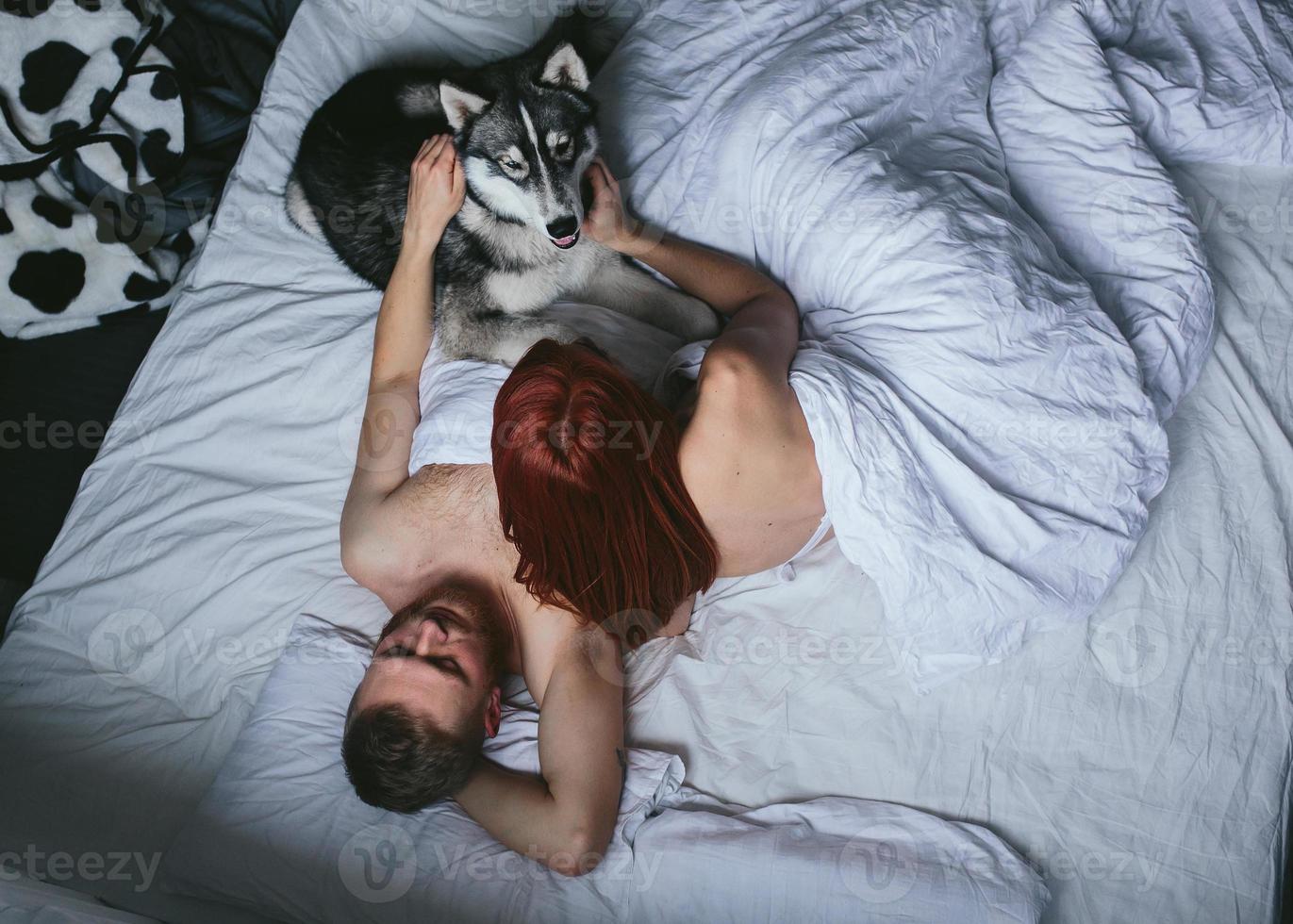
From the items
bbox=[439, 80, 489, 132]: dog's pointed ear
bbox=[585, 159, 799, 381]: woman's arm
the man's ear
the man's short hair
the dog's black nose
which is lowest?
the man's ear

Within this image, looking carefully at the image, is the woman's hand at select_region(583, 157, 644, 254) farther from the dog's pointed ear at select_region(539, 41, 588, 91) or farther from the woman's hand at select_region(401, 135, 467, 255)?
the woman's hand at select_region(401, 135, 467, 255)

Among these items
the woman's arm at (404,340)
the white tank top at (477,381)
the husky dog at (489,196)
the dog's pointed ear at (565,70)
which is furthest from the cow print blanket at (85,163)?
the dog's pointed ear at (565,70)

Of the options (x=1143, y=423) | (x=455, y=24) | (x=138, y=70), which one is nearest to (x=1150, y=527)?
(x=1143, y=423)

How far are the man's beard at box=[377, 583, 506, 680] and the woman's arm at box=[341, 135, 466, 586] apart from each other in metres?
0.17

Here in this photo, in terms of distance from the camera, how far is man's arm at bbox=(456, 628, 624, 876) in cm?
148

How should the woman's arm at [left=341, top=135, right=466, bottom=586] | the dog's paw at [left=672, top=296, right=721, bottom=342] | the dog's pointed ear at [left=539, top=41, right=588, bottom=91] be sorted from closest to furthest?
1. the dog's pointed ear at [left=539, top=41, right=588, bottom=91]
2. the woman's arm at [left=341, top=135, right=466, bottom=586]
3. the dog's paw at [left=672, top=296, right=721, bottom=342]

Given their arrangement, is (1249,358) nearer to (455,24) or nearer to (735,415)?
(735,415)

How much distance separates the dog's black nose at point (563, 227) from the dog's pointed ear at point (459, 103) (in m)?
0.27

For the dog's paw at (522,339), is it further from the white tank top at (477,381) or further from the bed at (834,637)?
the bed at (834,637)

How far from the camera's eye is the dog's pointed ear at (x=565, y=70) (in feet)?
5.68

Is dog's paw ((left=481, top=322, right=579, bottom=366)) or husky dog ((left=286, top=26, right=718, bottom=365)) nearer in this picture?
husky dog ((left=286, top=26, right=718, bottom=365))

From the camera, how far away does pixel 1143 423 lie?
158cm

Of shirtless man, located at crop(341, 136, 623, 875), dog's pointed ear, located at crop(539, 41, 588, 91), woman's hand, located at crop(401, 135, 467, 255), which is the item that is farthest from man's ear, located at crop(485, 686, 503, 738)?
dog's pointed ear, located at crop(539, 41, 588, 91)

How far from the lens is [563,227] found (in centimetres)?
172
